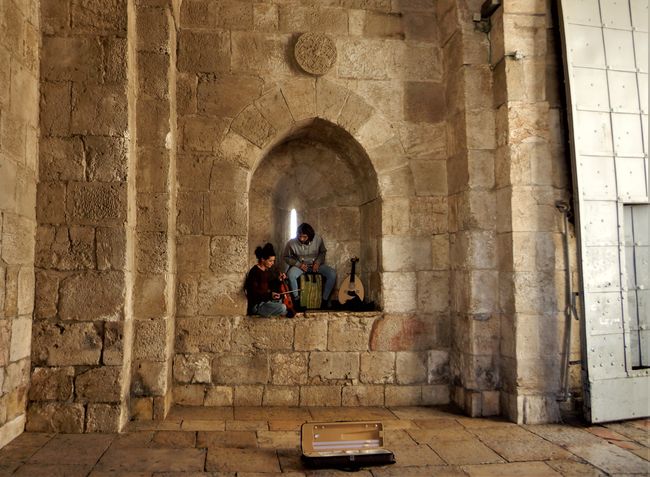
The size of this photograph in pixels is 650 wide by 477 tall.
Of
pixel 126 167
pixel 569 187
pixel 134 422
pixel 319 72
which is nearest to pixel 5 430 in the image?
pixel 134 422

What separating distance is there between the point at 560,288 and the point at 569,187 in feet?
3.00

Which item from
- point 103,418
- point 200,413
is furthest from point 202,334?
point 103,418

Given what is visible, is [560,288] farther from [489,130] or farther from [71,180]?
[71,180]

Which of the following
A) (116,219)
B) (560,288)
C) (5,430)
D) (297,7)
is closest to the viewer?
(5,430)

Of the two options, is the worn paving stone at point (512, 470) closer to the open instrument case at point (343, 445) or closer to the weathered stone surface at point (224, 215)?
the open instrument case at point (343, 445)

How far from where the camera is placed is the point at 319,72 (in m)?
5.31

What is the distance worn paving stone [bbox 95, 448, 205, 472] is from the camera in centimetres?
345

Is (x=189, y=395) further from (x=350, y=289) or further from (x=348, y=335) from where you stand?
(x=350, y=289)

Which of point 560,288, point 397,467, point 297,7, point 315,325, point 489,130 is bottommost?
point 397,467

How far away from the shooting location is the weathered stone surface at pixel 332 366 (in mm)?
5121

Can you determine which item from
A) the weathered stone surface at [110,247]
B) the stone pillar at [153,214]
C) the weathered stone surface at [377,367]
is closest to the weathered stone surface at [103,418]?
the stone pillar at [153,214]

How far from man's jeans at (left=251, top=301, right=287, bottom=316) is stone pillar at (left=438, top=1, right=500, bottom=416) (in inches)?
67.9

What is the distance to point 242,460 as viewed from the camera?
362 cm

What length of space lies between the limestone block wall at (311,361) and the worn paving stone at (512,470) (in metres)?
1.65
